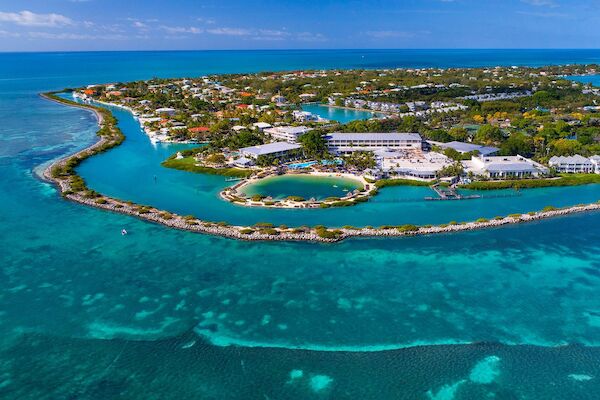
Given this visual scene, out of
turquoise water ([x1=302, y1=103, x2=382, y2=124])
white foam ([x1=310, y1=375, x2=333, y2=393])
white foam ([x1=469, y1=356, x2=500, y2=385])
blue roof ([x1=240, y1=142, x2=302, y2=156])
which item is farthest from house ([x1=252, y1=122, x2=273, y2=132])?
white foam ([x1=469, y1=356, x2=500, y2=385])

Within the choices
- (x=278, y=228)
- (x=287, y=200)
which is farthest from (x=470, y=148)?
(x=278, y=228)

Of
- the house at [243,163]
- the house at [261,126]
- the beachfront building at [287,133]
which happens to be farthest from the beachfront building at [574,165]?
the house at [261,126]

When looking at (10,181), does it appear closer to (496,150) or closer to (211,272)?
(211,272)

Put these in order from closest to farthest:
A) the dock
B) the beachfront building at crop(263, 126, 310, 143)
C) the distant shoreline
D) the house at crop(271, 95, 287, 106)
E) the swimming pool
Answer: the distant shoreline < the dock < the swimming pool < the beachfront building at crop(263, 126, 310, 143) < the house at crop(271, 95, 287, 106)

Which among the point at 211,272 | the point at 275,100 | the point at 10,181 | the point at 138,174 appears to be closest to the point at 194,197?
the point at 138,174

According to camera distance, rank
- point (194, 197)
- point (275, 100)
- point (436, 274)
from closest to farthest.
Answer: point (436, 274)
point (194, 197)
point (275, 100)

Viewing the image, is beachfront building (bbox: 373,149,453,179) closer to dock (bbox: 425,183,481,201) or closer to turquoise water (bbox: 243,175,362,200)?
dock (bbox: 425,183,481,201)

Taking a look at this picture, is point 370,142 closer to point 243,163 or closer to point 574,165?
point 243,163
